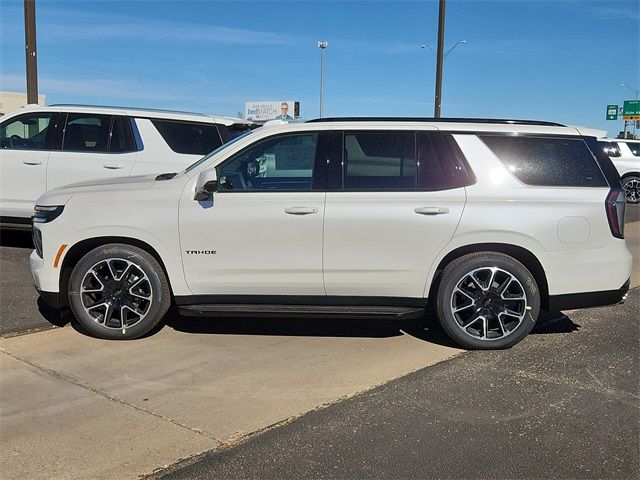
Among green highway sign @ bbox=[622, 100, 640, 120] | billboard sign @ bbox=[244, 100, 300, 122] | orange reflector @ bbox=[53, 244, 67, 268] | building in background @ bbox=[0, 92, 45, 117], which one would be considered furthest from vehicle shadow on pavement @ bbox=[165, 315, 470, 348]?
green highway sign @ bbox=[622, 100, 640, 120]

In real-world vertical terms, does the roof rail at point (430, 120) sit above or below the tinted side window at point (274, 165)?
above

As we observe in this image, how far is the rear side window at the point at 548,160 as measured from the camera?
4758mm

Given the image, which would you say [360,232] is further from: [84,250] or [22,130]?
[22,130]

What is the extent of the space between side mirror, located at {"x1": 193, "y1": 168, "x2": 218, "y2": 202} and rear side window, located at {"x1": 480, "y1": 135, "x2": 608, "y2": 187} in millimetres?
2195

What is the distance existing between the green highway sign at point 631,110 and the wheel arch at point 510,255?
61.0 meters

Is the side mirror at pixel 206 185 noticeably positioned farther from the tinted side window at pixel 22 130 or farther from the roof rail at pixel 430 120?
the tinted side window at pixel 22 130

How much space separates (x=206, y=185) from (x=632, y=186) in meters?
17.0

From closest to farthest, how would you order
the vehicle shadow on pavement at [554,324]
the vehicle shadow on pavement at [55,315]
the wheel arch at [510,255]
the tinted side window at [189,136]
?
the wheel arch at [510,255] < the vehicle shadow on pavement at [55,315] < the vehicle shadow on pavement at [554,324] < the tinted side window at [189,136]

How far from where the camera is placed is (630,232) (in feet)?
39.1

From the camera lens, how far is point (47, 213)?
4.89m

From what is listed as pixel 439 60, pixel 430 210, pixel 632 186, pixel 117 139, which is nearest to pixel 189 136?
pixel 117 139

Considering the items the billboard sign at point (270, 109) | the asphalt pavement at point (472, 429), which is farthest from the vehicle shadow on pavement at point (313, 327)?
the billboard sign at point (270, 109)

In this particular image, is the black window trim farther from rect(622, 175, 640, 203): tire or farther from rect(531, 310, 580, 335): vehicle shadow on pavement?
rect(622, 175, 640, 203): tire

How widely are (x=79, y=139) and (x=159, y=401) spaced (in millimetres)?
5286
